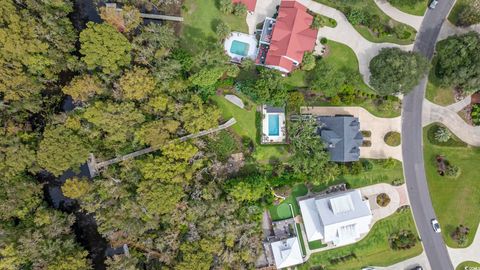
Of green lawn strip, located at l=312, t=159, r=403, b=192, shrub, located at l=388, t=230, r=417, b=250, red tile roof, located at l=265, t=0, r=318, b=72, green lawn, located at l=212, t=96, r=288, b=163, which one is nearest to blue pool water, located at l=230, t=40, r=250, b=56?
red tile roof, located at l=265, t=0, r=318, b=72

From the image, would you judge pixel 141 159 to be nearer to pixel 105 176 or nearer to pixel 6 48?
pixel 105 176

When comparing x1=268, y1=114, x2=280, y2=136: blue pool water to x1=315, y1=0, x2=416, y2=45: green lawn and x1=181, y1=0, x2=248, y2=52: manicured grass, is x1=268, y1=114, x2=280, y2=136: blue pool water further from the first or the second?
x1=315, y1=0, x2=416, y2=45: green lawn

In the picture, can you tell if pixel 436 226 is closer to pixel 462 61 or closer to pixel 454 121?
pixel 454 121

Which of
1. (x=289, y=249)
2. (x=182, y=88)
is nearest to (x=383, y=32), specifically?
(x=182, y=88)

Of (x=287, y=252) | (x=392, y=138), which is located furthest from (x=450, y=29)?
(x=287, y=252)

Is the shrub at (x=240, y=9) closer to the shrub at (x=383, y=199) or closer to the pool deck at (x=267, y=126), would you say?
the pool deck at (x=267, y=126)

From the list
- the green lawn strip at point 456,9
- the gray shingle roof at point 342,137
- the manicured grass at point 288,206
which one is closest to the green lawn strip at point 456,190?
the gray shingle roof at point 342,137
